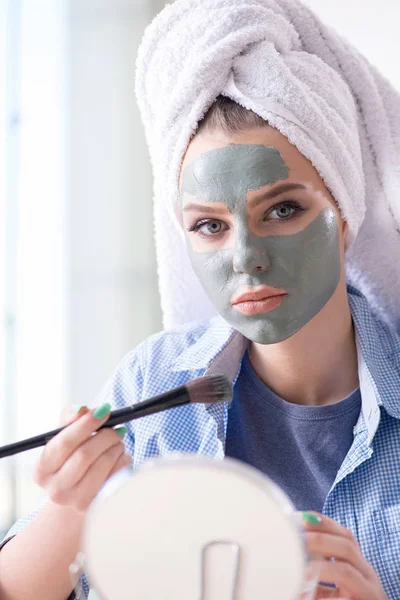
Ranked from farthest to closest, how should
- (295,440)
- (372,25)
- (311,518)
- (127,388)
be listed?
1. (372,25)
2. (127,388)
3. (295,440)
4. (311,518)

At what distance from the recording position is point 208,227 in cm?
91

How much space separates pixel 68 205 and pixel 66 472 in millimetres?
1125

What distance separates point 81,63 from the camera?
1.77 m

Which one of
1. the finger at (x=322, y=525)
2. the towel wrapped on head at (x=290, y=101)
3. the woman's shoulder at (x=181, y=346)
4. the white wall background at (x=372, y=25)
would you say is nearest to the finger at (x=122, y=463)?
the finger at (x=322, y=525)

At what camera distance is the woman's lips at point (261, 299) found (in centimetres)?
85

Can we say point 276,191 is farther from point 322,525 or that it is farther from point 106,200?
Answer: point 106,200

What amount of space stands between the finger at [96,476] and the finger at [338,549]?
20cm

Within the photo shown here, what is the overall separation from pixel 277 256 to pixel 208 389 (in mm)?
209

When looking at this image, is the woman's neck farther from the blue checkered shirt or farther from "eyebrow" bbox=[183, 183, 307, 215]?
"eyebrow" bbox=[183, 183, 307, 215]

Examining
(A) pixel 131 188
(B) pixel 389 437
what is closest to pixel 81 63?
(A) pixel 131 188

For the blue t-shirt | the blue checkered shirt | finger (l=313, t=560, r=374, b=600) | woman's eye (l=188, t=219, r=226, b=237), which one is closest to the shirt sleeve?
the blue checkered shirt

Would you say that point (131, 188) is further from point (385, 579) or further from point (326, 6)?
point (385, 579)

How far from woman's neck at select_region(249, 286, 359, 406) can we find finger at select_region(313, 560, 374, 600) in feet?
1.15

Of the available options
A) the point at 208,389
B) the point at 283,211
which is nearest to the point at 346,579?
the point at 208,389
